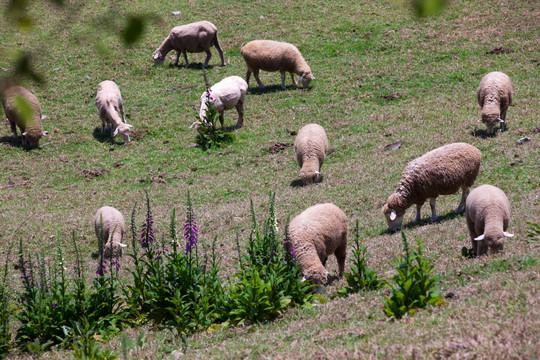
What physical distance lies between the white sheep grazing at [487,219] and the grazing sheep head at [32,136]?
15.5 metres

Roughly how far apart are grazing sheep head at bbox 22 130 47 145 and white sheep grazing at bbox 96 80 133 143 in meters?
2.12

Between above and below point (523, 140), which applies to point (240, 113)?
above

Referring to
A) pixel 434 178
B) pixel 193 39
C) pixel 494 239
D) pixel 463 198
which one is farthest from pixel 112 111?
pixel 494 239

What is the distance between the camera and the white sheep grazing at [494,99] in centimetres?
1588

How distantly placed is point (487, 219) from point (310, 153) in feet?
24.4

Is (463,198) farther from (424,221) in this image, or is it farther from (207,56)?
(207,56)

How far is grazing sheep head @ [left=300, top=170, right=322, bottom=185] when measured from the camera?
587 inches

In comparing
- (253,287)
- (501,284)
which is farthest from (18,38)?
(501,284)

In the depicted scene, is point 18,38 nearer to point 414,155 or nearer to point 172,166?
point 172,166

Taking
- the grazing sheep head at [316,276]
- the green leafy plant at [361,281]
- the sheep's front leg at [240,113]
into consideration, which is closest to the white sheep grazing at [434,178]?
the grazing sheep head at [316,276]

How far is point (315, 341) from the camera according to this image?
234 inches

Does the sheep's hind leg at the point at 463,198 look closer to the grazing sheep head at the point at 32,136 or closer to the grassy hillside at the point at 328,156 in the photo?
the grassy hillside at the point at 328,156

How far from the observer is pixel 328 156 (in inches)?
678

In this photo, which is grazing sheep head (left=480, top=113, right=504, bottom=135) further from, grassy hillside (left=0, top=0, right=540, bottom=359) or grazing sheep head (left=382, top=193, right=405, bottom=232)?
grazing sheep head (left=382, top=193, right=405, bottom=232)
